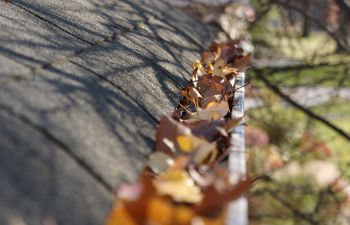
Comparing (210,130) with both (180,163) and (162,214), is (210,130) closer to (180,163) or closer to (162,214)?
(180,163)

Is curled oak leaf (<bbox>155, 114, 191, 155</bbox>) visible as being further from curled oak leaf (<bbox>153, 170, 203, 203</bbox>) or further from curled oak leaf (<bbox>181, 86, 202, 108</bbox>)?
curled oak leaf (<bbox>181, 86, 202, 108</bbox>)

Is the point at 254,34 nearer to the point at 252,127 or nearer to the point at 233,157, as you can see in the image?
the point at 252,127

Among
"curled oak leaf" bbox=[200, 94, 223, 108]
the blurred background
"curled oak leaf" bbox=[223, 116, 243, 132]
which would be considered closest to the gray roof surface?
"curled oak leaf" bbox=[200, 94, 223, 108]

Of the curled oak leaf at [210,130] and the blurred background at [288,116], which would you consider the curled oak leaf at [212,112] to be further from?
the blurred background at [288,116]

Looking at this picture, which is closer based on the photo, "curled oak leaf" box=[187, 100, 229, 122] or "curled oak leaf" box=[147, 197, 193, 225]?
"curled oak leaf" box=[147, 197, 193, 225]

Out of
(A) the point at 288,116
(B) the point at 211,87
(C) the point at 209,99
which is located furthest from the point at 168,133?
(A) the point at 288,116
